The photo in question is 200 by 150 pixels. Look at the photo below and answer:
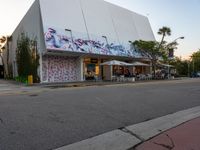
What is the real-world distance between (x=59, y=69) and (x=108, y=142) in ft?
85.3

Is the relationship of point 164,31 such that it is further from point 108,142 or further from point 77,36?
point 108,142

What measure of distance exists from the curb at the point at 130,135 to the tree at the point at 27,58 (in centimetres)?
2308

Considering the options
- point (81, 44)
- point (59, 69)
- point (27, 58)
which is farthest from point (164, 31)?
point (27, 58)

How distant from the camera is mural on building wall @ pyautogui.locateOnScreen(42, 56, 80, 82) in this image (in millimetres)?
29031

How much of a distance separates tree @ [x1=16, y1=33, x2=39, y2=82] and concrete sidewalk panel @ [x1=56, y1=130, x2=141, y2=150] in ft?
79.1

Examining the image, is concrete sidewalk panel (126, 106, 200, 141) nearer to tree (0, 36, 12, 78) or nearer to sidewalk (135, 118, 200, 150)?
sidewalk (135, 118, 200, 150)

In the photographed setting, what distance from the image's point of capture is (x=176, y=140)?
5.50m

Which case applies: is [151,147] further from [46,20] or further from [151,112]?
[46,20]

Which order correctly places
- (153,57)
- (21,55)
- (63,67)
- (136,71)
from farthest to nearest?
(136,71), (153,57), (21,55), (63,67)

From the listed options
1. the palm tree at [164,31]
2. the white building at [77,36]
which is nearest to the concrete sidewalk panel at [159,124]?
the white building at [77,36]

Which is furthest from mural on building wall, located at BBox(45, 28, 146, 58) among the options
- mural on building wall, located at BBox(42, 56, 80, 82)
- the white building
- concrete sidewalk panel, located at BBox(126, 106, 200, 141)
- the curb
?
the curb

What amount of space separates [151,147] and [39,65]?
24.9 m

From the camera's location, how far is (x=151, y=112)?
29.6 feet

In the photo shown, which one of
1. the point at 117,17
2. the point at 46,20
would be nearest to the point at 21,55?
the point at 46,20
